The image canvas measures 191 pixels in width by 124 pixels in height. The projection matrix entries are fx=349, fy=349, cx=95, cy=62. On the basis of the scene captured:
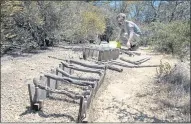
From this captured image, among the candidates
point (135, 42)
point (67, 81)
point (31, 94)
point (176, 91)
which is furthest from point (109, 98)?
point (135, 42)

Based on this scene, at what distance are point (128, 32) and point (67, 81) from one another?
14.7ft

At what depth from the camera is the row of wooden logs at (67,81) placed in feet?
15.8

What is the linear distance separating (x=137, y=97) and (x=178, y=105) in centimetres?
74

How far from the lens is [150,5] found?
66.9ft

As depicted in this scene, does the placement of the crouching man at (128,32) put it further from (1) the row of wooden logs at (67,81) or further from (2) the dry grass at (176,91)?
(2) the dry grass at (176,91)

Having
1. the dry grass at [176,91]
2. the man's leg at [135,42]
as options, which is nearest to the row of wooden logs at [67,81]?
the dry grass at [176,91]

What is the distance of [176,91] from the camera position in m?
5.25

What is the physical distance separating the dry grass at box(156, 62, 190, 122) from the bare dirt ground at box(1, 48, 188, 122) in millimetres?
72

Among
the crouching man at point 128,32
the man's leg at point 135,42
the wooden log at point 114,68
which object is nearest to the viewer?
the wooden log at point 114,68

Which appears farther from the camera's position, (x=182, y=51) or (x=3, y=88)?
(x=3, y=88)

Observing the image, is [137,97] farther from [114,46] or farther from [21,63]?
[114,46]

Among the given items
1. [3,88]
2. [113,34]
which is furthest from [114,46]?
[113,34]

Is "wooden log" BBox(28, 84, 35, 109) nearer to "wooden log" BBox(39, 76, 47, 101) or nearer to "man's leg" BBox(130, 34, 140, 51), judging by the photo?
"wooden log" BBox(39, 76, 47, 101)

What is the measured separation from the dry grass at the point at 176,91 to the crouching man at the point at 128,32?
3.46 m
